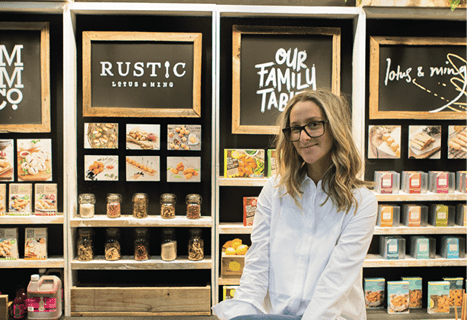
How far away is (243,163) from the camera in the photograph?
8.79 ft

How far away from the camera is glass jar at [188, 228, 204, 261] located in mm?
2676

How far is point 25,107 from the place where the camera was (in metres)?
2.77

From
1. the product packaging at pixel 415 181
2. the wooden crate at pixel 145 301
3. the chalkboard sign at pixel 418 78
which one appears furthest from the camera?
the chalkboard sign at pixel 418 78

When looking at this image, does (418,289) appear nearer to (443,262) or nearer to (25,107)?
(443,262)

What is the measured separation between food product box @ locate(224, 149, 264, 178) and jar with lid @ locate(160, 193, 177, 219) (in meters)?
0.49

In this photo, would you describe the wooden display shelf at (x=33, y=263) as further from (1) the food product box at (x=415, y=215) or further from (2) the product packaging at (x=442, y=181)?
(2) the product packaging at (x=442, y=181)

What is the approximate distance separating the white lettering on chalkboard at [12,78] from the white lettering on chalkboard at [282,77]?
6.33 ft

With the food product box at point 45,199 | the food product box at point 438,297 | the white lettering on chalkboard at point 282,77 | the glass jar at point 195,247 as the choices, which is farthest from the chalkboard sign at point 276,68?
the food product box at point 438,297

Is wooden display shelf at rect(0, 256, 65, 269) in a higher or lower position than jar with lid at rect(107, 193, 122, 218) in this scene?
lower

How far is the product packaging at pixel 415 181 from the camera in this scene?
2.71 metres

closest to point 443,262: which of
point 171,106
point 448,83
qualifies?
point 448,83

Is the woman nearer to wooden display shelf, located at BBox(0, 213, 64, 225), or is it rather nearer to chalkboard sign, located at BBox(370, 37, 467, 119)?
chalkboard sign, located at BBox(370, 37, 467, 119)

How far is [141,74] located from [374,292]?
2.61 metres

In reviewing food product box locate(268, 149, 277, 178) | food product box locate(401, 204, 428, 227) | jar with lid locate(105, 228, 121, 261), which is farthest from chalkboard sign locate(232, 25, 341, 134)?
jar with lid locate(105, 228, 121, 261)
